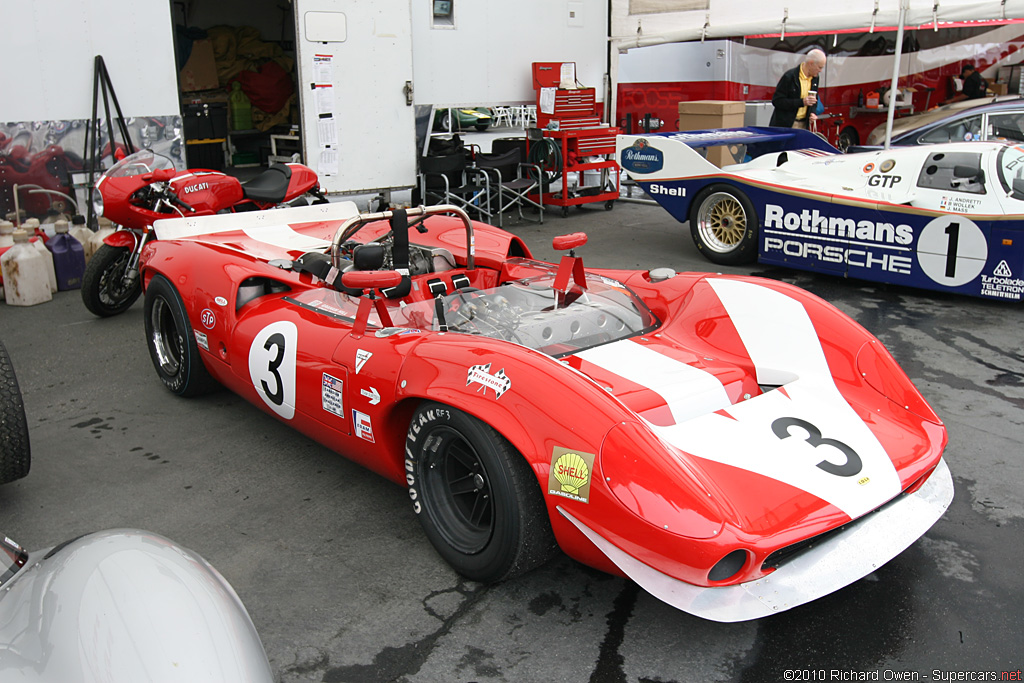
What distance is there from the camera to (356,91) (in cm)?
946

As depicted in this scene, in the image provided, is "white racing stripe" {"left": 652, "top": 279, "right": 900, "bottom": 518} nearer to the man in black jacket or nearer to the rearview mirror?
the rearview mirror

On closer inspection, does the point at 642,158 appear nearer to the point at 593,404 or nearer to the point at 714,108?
the point at 714,108

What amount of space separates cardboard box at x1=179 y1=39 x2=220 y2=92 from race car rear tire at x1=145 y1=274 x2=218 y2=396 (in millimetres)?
9369

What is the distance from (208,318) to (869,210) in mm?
4917

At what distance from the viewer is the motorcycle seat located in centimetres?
625

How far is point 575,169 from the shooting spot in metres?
10.2

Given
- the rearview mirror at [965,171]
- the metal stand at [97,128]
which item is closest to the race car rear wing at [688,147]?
the rearview mirror at [965,171]

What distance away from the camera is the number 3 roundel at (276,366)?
11.2 feet

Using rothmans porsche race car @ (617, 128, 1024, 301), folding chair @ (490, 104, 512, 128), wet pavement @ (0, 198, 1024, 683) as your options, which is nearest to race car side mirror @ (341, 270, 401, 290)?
wet pavement @ (0, 198, 1024, 683)

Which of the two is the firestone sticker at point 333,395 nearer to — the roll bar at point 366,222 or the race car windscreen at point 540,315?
the race car windscreen at point 540,315

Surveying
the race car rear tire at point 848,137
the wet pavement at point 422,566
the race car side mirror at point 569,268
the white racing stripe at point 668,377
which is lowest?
the wet pavement at point 422,566

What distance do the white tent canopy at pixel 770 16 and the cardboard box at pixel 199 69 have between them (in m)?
6.20

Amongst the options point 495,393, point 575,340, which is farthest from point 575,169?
point 495,393

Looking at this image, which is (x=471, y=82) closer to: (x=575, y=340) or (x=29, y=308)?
(x=29, y=308)
